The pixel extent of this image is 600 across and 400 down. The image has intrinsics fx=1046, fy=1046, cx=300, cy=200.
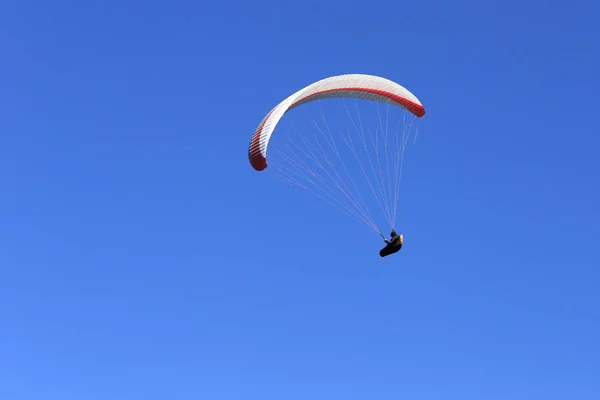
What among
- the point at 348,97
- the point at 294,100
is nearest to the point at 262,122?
the point at 294,100

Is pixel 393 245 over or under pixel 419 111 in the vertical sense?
under

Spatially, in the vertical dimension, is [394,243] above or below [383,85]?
below

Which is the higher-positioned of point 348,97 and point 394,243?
point 348,97

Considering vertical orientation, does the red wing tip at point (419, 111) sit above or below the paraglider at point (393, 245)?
→ above

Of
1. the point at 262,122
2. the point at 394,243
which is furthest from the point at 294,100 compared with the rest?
the point at 394,243

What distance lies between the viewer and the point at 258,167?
41.6 m

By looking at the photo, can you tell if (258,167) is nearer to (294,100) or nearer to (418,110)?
(294,100)

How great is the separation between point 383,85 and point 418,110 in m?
2.30

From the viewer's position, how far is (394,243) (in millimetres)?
42594

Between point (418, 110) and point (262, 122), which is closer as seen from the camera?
point (262, 122)

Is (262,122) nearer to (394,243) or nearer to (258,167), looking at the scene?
(258,167)

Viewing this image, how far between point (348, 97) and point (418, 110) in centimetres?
333

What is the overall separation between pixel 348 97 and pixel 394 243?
6689mm

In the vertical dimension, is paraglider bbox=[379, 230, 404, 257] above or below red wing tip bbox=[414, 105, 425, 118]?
below
